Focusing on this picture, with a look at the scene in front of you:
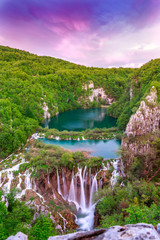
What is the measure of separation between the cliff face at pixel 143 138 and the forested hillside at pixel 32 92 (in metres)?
18.6

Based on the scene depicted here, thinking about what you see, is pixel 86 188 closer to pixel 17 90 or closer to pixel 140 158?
pixel 140 158

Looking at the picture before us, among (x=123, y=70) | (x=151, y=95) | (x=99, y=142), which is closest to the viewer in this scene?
(x=151, y=95)

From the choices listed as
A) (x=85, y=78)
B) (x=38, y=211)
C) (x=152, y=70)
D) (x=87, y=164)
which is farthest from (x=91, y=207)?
(x=85, y=78)

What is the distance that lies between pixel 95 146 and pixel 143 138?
32.2 feet

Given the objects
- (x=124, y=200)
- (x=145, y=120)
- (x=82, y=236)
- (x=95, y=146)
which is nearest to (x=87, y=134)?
(x=95, y=146)

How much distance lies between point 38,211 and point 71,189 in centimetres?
591

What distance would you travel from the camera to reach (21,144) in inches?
1073

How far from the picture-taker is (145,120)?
21.6 metres

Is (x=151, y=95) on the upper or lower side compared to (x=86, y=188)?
upper

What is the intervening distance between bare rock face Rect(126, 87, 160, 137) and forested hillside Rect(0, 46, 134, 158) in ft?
63.2

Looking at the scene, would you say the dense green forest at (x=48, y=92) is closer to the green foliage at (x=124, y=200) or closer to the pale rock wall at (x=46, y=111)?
the pale rock wall at (x=46, y=111)

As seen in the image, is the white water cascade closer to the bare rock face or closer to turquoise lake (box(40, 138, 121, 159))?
turquoise lake (box(40, 138, 121, 159))

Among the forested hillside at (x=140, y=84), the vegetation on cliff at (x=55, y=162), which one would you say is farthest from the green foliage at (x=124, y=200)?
the forested hillside at (x=140, y=84)

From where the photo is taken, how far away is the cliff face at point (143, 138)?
15516 mm
